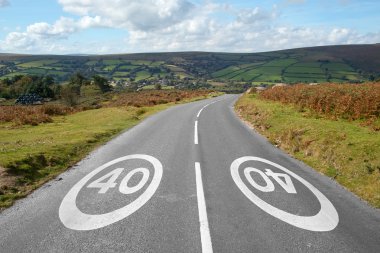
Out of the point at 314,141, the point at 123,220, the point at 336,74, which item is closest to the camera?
the point at 123,220

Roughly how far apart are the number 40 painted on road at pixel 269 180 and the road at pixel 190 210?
0.09 ft

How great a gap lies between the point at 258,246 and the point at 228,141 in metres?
9.96

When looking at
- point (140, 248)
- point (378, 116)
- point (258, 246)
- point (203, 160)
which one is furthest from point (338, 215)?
point (378, 116)

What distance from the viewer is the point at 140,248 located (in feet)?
17.9

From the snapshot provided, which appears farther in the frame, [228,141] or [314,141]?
[228,141]

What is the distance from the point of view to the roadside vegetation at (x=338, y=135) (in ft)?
31.0

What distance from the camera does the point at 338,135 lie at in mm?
13297

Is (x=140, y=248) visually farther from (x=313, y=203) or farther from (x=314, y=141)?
(x=314, y=141)

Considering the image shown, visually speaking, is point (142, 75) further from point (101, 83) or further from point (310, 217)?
point (310, 217)

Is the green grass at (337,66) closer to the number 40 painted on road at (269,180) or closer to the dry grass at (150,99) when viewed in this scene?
the dry grass at (150,99)

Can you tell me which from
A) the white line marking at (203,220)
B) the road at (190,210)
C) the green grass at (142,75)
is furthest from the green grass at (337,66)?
the white line marking at (203,220)

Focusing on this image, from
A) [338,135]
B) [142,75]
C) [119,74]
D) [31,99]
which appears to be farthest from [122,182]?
[119,74]

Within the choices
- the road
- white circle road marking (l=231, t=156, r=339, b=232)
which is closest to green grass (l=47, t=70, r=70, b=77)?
the road

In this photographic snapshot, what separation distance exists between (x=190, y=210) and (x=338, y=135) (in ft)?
29.2
